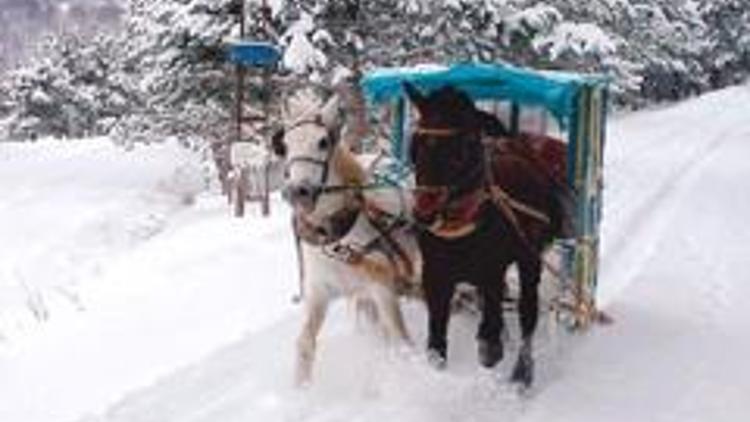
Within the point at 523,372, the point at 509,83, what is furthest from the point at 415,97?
the point at 523,372

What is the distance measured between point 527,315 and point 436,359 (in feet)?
2.35

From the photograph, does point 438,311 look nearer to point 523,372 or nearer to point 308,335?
point 523,372

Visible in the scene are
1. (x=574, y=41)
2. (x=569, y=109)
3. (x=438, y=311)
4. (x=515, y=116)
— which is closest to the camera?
(x=438, y=311)

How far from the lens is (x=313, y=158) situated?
24.1ft

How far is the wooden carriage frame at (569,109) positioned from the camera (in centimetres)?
899

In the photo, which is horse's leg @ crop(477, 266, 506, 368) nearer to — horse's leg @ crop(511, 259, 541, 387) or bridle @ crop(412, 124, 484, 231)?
horse's leg @ crop(511, 259, 541, 387)

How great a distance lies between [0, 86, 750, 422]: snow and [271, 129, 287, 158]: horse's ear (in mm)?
1488

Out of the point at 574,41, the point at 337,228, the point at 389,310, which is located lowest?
the point at 389,310

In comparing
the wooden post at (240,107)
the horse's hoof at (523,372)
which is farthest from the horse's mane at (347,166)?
the wooden post at (240,107)

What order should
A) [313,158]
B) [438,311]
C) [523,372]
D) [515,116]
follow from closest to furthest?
[313,158] → [438,311] → [523,372] → [515,116]

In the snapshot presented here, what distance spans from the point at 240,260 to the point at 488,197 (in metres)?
5.00

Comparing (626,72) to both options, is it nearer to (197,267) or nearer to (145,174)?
(145,174)

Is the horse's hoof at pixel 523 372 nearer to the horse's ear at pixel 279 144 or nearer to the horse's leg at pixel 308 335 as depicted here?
the horse's leg at pixel 308 335

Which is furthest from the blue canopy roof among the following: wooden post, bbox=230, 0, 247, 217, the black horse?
wooden post, bbox=230, 0, 247, 217
